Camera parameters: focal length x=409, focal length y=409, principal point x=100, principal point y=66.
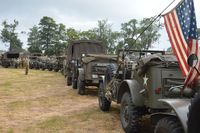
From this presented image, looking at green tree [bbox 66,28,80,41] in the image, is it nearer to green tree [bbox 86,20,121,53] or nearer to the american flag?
green tree [bbox 86,20,121,53]

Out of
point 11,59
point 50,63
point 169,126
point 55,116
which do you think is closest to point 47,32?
point 11,59

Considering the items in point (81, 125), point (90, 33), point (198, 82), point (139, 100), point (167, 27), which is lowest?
point (81, 125)

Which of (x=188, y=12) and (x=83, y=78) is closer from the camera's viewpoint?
(x=188, y=12)

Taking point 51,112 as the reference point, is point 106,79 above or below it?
above

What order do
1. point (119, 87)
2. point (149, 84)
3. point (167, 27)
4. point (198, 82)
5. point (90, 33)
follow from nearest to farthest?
point (198, 82) → point (167, 27) → point (149, 84) → point (119, 87) → point (90, 33)

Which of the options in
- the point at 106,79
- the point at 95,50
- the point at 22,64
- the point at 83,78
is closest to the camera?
the point at 106,79

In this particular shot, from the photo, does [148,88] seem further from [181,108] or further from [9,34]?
[9,34]

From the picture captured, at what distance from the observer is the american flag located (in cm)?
544

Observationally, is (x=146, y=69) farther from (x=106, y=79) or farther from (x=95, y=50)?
(x=95, y=50)

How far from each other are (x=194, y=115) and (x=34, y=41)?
329 feet

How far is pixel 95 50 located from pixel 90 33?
202ft

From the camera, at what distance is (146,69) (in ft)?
24.8

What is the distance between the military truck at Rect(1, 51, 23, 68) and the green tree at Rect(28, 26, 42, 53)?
42307 mm

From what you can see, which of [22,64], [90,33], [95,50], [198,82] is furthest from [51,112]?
[90,33]
